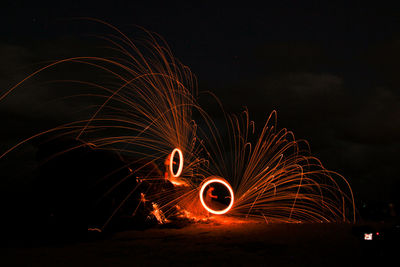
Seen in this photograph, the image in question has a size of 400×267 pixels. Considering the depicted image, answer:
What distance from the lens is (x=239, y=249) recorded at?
30.9 feet

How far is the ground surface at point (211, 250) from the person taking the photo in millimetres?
7727

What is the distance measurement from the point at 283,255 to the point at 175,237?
4.48m

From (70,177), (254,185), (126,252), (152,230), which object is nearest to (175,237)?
(152,230)

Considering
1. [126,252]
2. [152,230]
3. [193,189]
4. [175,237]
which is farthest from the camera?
[193,189]

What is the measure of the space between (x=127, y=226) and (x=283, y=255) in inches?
283

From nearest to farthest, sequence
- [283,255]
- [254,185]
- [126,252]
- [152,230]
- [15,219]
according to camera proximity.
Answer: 1. [283,255]
2. [126,252]
3. [15,219]
4. [152,230]
5. [254,185]

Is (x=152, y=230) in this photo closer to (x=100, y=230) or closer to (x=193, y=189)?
(x=100, y=230)

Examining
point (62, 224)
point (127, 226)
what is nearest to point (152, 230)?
point (127, 226)

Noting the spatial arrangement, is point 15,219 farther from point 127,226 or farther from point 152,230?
point 152,230

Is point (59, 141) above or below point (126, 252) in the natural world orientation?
above

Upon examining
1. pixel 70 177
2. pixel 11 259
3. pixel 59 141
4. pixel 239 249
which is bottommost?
pixel 11 259

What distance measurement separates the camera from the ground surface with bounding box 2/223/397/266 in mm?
7727

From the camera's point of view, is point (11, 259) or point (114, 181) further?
point (114, 181)

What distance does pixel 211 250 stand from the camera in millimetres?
9305
